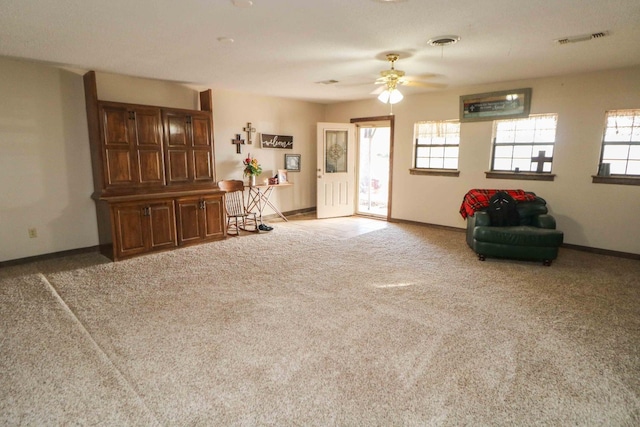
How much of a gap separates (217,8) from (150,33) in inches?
35.3

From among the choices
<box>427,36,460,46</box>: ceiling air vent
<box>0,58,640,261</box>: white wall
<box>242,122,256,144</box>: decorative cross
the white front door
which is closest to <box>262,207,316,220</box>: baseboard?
the white front door

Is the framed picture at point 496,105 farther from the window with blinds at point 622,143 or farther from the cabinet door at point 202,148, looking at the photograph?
the cabinet door at point 202,148

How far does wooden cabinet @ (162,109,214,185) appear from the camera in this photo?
4.82 meters

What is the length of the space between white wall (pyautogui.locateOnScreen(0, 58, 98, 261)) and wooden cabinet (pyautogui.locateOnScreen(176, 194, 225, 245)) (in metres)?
1.15

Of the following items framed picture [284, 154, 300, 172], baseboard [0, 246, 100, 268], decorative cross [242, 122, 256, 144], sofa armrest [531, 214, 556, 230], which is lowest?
baseboard [0, 246, 100, 268]

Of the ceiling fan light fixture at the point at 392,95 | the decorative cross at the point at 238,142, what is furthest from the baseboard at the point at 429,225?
the decorative cross at the point at 238,142

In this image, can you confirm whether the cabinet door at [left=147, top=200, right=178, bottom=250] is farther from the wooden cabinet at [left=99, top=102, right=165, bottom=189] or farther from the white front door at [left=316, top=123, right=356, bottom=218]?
the white front door at [left=316, top=123, right=356, bottom=218]

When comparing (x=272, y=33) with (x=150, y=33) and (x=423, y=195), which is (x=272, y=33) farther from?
(x=423, y=195)

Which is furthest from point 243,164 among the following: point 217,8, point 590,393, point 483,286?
point 590,393

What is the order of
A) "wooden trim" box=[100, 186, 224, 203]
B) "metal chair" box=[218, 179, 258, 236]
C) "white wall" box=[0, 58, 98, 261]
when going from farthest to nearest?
"metal chair" box=[218, 179, 258, 236], "wooden trim" box=[100, 186, 224, 203], "white wall" box=[0, 58, 98, 261]

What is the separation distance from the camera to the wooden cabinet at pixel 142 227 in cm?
427

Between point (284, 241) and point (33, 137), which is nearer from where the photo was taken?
point (33, 137)

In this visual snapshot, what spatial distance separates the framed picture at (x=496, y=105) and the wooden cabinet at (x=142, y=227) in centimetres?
472

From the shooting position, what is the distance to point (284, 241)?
17.1 feet
